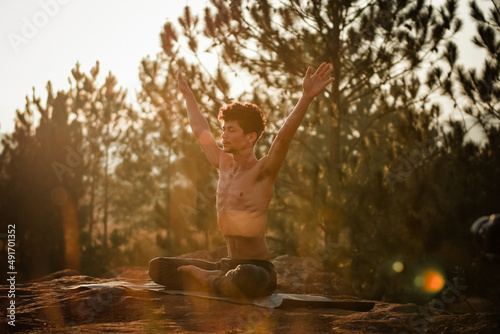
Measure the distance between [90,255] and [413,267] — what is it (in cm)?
803

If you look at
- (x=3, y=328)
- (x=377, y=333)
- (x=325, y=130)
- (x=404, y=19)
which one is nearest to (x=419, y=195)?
(x=404, y=19)

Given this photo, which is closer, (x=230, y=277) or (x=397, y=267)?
(x=230, y=277)

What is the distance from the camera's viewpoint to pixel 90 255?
11.8 metres

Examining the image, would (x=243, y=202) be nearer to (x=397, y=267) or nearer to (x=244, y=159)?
(x=244, y=159)

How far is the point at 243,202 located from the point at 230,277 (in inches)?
21.5

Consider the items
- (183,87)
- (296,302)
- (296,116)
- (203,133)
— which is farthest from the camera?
(183,87)

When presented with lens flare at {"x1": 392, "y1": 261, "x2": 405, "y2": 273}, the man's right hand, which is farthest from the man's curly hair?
lens flare at {"x1": 392, "y1": 261, "x2": 405, "y2": 273}

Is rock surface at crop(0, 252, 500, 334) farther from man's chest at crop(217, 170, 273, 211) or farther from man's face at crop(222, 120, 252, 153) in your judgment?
man's face at crop(222, 120, 252, 153)

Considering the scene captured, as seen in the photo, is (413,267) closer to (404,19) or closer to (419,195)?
(419,195)

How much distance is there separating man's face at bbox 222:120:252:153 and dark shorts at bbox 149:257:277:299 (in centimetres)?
83

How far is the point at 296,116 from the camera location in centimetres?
319

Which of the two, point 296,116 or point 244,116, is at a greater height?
point 244,116

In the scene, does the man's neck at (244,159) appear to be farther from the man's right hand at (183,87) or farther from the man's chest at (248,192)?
the man's right hand at (183,87)

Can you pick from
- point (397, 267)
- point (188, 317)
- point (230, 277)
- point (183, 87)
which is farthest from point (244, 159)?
Answer: point (397, 267)
